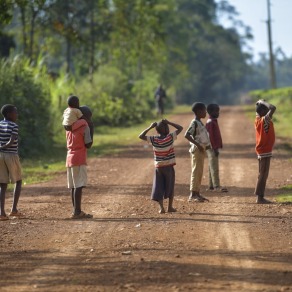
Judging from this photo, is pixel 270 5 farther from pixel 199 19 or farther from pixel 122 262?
pixel 122 262

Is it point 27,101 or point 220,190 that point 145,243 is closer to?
point 220,190

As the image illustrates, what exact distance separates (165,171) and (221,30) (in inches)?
3372

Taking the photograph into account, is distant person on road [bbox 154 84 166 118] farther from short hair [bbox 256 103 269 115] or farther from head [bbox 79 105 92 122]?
head [bbox 79 105 92 122]

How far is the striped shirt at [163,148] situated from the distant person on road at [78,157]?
3.20 ft

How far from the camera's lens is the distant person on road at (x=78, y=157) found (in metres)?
12.6

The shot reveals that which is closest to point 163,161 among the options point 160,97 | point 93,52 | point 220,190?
point 220,190

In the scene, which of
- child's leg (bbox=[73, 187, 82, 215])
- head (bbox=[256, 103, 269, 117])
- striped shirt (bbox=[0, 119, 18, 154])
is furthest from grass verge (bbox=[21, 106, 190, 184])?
head (bbox=[256, 103, 269, 117])

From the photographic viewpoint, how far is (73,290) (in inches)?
308

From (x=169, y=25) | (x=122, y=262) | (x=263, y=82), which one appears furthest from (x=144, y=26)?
(x=263, y=82)

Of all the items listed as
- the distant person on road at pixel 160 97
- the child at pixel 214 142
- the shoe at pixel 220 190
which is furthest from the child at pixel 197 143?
the distant person on road at pixel 160 97

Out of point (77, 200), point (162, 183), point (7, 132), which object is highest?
point (7, 132)

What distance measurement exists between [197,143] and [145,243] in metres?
4.10

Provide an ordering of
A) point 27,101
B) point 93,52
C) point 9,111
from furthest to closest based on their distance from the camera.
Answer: point 93,52
point 27,101
point 9,111

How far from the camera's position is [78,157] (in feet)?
41.2
